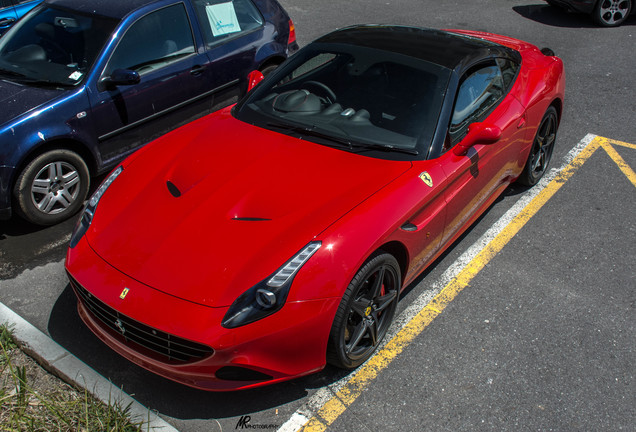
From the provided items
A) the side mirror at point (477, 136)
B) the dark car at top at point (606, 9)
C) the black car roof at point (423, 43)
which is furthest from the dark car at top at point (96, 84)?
the dark car at top at point (606, 9)

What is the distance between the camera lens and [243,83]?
6.12 m

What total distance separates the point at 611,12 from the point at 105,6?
8366mm

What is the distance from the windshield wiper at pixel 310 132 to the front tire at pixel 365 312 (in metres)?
0.83

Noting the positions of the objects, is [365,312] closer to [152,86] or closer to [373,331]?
[373,331]

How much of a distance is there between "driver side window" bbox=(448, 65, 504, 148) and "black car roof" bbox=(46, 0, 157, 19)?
9.79ft

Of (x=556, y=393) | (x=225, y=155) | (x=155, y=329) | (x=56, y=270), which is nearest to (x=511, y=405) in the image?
(x=556, y=393)

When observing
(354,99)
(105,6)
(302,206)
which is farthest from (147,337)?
(105,6)

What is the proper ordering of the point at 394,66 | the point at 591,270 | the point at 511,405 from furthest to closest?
1. the point at 591,270
2. the point at 394,66
3. the point at 511,405

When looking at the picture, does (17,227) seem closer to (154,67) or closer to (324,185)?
(154,67)

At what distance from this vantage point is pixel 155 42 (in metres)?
5.46

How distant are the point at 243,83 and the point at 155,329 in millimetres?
3646

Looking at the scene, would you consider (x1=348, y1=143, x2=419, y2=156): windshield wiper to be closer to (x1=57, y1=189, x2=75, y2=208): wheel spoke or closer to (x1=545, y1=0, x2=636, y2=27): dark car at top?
(x1=57, y1=189, x2=75, y2=208): wheel spoke

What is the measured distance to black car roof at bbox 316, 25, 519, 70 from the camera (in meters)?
4.30

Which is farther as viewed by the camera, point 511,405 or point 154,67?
point 154,67
